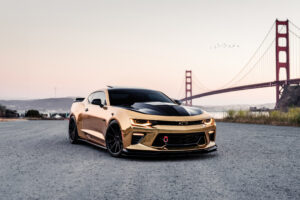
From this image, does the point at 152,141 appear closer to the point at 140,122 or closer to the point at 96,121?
the point at 140,122

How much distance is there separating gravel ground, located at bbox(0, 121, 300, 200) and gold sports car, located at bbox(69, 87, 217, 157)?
23cm

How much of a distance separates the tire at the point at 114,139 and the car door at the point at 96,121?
239 mm

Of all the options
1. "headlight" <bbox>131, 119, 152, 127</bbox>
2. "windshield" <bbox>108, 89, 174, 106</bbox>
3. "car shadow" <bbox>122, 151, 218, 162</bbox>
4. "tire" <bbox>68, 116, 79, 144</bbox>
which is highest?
"windshield" <bbox>108, 89, 174, 106</bbox>

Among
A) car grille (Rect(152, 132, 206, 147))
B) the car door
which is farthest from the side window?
car grille (Rect(152, 132, 206, 147))

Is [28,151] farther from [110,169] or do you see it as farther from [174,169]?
[174,169]

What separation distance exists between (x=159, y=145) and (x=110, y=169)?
97cm

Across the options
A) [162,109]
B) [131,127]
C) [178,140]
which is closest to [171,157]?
[178,140]

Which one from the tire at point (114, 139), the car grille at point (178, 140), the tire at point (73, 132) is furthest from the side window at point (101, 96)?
the car grille at point (178, 140)

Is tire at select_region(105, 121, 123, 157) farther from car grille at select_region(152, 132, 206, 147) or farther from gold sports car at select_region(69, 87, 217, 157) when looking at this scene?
car grille at select_region(152, 132, 206, 147)

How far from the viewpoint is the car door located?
21.6 ft

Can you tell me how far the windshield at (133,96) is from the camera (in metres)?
6.79

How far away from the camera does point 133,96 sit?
7.07m

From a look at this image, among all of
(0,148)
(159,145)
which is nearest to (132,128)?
(159,145)

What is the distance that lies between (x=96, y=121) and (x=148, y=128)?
1.62m
